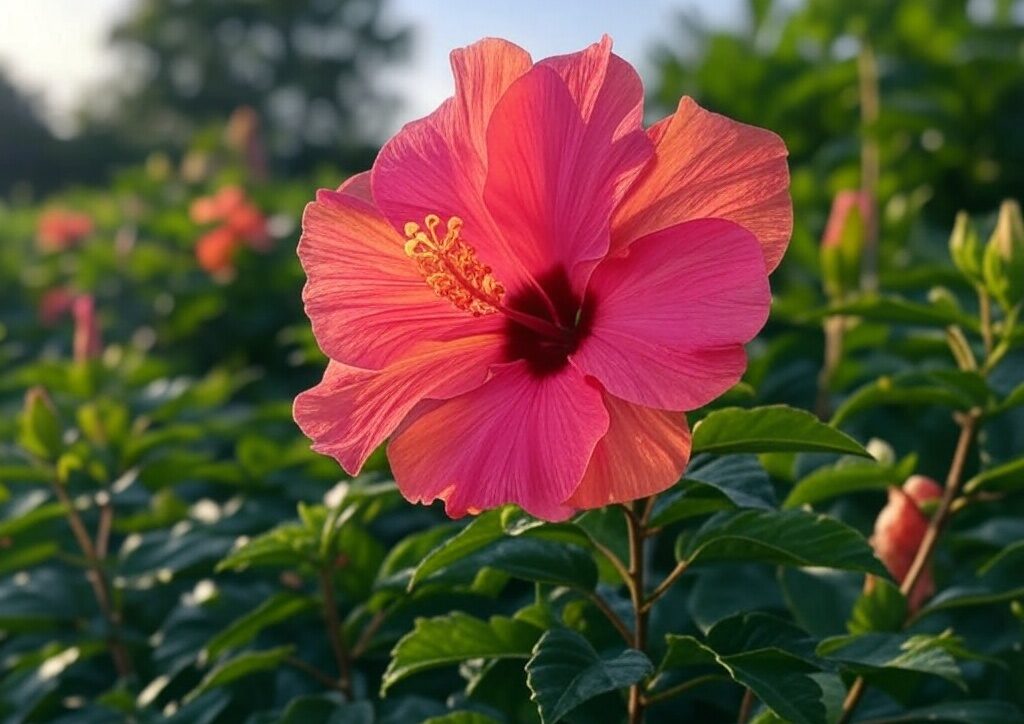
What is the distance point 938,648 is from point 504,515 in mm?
423

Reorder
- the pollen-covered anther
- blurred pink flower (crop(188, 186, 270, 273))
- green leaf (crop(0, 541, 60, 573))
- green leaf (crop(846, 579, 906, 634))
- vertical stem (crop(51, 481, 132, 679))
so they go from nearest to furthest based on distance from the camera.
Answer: the pollen-covered anther → green leaf (crop(846, 579, 906, 634)) → vertical stem (crop(51, 481, 132, 679)) → green leaf (crop(0, 541, 60, 573)) → blurred pink flower (crop(188, 186, 270, 273))

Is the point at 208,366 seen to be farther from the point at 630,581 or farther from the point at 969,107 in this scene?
the point at 630,581

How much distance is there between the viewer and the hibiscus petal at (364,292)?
45.7 inches

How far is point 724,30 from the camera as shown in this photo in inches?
145

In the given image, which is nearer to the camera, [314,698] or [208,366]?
[314,698]

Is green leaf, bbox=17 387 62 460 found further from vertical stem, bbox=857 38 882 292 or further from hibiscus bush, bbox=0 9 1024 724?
vertical stem, bbox=857 38 882 292

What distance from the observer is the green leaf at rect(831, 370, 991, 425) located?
4.56 ft

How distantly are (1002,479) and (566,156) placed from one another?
634 millimetres

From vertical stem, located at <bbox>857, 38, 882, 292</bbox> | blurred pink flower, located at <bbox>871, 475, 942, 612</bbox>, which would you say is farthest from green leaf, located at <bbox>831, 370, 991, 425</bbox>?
vertical stem, located at <bbox>857, 38, 882, 292</bbox>

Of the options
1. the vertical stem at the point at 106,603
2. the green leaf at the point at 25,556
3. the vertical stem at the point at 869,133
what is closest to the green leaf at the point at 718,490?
the vertical stem at the point at 106,603

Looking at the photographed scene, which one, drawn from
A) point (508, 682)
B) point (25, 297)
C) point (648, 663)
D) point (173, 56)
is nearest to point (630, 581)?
point (648, 663)

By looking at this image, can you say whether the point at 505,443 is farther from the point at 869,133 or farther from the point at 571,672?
the point at 869,133

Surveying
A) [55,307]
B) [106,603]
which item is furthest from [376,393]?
[55,307]

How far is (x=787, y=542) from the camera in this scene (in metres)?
1.15
